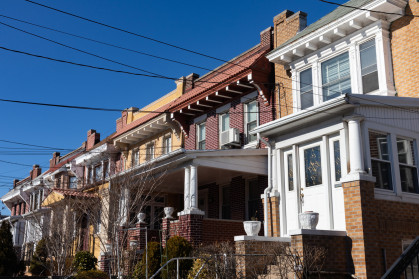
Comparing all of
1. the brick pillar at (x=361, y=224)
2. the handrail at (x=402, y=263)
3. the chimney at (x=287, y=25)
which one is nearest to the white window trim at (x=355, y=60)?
the chimney at (x=287, y=25)

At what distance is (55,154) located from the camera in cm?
3941

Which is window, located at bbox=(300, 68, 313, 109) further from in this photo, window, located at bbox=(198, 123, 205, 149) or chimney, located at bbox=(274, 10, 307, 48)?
window, located at bbox=(198, 123, 205, 149)

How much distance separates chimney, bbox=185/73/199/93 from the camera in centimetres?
2208

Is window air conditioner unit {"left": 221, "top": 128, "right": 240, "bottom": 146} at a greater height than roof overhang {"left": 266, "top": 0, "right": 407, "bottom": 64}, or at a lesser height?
lesser

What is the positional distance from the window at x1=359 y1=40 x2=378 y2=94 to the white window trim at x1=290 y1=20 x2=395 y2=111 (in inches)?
4.6

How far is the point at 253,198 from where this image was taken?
1773 centimetres

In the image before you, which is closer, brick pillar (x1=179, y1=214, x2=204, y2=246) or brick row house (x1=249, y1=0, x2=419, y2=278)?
brick row house (x1=249, y1=0, x2=419, y2=278)

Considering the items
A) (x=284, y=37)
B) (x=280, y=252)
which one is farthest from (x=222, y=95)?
(x=280, y=252)

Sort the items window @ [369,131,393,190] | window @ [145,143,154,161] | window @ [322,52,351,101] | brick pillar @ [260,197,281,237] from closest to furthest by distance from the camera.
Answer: window @ [369,131,393,190] < brick pillar @ [260,197,281,237] < window @ [322,52,351,101] < window @ [145,143,154,161]

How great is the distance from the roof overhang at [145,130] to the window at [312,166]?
387 inches

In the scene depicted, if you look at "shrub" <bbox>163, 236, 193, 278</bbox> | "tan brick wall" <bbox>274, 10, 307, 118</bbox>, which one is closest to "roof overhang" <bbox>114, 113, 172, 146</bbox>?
"tan brick wall" <bbox>274, 10, 307, 118</bbox>

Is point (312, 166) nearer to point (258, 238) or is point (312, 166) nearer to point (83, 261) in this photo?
point (258, 238)

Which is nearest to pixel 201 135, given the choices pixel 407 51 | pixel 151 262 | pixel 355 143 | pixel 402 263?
pixel 151 262

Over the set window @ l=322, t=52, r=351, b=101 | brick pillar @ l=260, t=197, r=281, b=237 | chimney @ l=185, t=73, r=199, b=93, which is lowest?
brick pillar @ l=260, t=197, r=281, b=237
